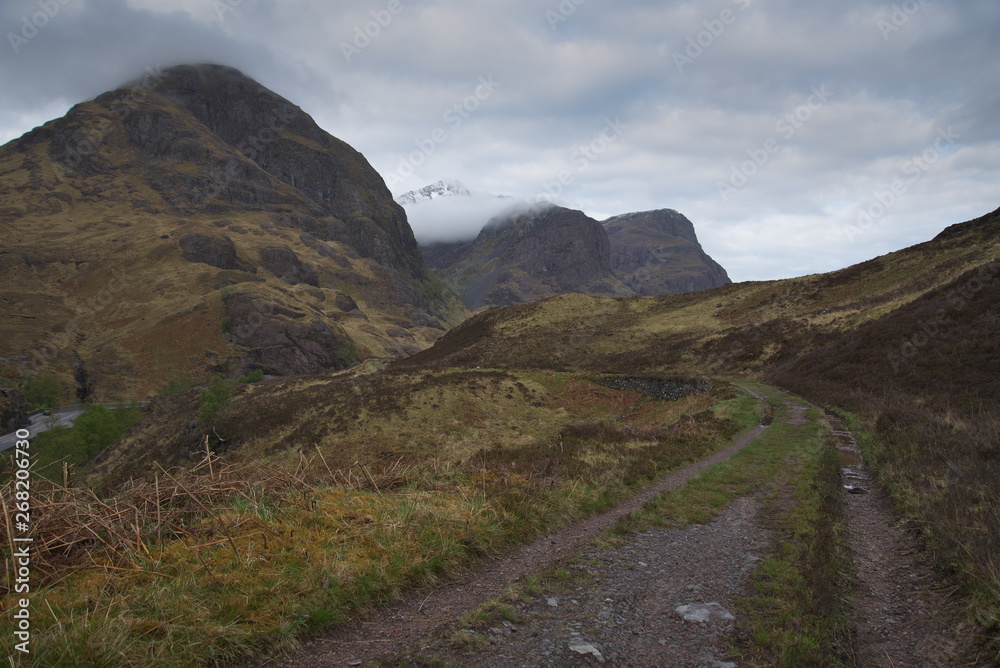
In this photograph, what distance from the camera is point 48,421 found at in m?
79.1

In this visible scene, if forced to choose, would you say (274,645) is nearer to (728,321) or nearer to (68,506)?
(68,506)

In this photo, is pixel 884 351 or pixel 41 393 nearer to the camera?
pixel 884 351

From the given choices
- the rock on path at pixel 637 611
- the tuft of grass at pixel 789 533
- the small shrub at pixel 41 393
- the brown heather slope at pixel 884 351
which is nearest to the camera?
the rock on path at pixel 637 611

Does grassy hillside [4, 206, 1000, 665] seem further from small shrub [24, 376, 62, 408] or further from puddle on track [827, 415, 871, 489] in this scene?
small shrub [24, 376, 62, 408]

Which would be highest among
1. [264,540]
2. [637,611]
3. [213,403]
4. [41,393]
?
[264,540]

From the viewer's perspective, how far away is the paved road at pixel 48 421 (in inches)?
2926

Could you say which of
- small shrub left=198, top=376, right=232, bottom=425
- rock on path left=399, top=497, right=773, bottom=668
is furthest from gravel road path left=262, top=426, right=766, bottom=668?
small shrub left=198, top=376, right=232, bottom=425

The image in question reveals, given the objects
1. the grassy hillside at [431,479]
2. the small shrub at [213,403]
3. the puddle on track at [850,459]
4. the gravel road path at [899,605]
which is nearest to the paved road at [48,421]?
the small shrub at [213,403]

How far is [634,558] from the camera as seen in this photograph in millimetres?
7996

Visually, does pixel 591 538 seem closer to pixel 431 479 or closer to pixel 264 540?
pixel 431 479

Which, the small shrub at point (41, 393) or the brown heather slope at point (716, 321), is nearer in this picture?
the brown heather slope at point (716, 321)

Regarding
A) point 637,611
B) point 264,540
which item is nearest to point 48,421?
point 264,540

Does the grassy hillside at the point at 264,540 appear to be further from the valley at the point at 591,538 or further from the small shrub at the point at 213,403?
the small shrub at the point at 213,403

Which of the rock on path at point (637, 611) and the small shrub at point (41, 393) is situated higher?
the rock on path at point (637, 611)
